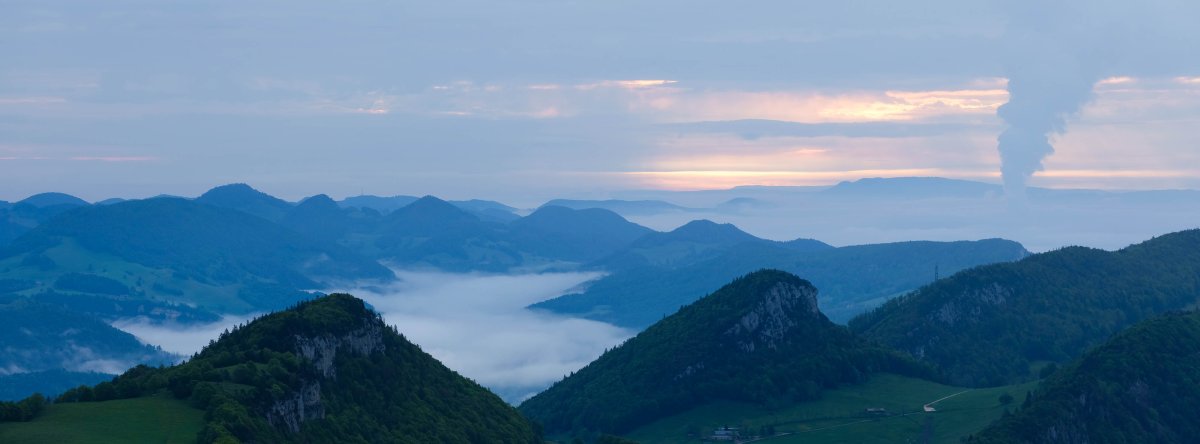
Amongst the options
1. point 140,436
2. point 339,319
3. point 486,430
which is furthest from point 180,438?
point 486,430

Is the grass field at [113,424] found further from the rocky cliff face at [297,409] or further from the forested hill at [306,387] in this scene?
the rocky cliff face at [297,409]

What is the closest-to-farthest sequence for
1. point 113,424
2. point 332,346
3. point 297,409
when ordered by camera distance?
point 113,424, point 297,409, point 332,346

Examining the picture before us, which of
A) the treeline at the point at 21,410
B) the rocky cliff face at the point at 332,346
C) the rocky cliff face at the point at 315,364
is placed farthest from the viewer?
the rocky cliff face at the point at 332,346

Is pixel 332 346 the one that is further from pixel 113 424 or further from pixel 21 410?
pixel 21 410

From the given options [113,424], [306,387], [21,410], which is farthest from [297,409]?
[21,410]

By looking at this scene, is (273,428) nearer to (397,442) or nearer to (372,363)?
(397,442)

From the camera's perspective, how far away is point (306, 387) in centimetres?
16438

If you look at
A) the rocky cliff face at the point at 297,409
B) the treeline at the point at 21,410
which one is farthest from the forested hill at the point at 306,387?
the treeline at the point at 21,410

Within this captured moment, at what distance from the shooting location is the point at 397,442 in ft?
582

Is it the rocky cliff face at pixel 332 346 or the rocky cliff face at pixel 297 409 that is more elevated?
the rocky cliff face at pixel 332 346

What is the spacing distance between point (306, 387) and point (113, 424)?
31.6 m

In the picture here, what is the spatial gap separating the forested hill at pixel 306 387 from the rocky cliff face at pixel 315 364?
15cm

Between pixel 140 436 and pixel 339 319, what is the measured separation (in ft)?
182

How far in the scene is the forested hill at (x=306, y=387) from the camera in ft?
488
